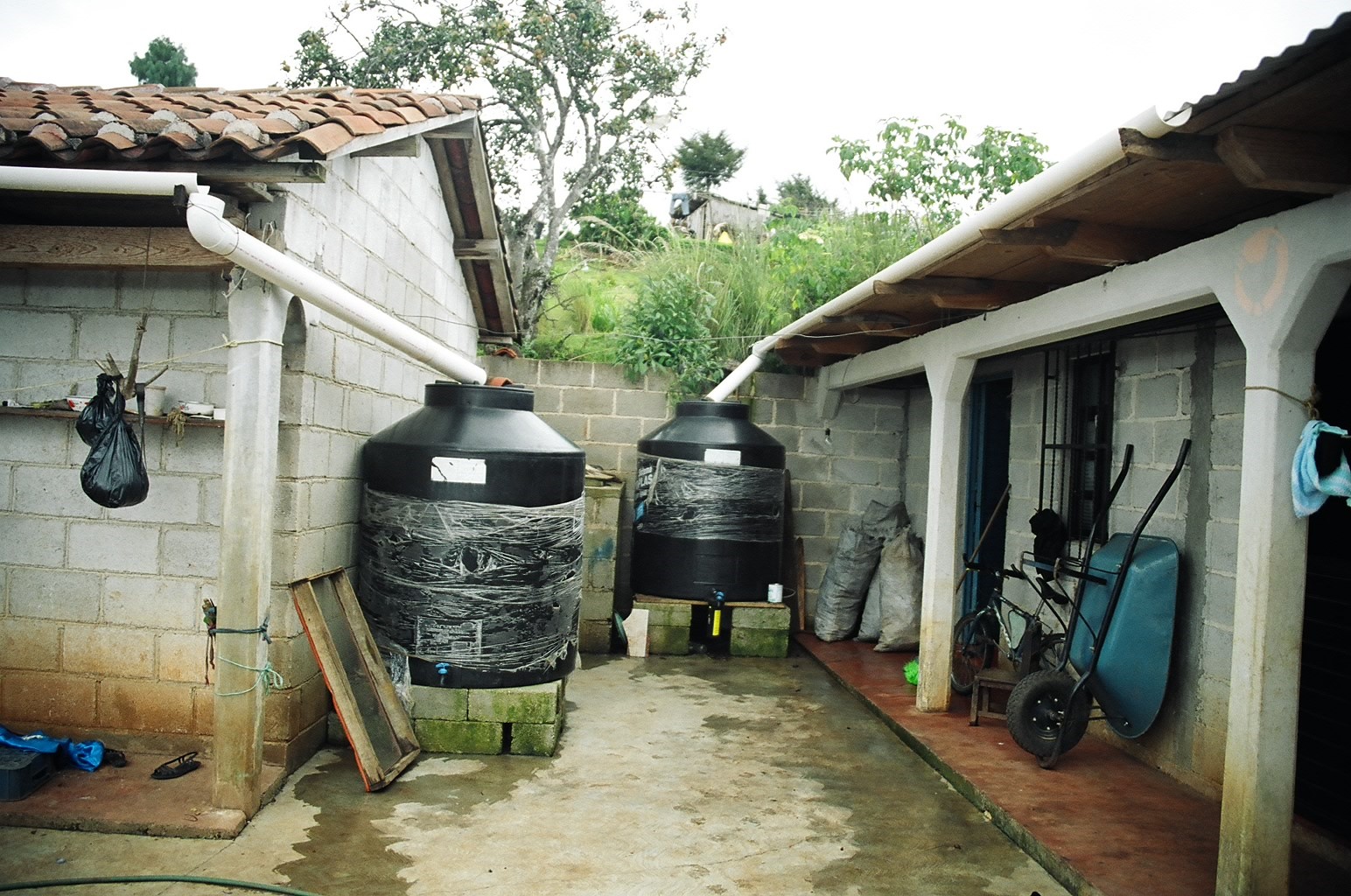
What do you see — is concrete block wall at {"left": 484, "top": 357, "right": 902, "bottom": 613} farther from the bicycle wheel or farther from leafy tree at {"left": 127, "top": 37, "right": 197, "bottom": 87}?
leafy tree at {"left": 127, "top": 37, "right": 197, "bottom": 87}

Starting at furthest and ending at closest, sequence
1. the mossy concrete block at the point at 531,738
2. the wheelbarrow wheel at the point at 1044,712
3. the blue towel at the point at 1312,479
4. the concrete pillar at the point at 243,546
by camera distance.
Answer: the mossy concrete block at the point at 531,738 → the wheelbarrow wheel at the point at 1044,712 → the concrete pillar at the point at 243,546 → the blue towel at the point at 1312,479

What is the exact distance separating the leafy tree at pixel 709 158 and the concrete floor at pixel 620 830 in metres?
23.9

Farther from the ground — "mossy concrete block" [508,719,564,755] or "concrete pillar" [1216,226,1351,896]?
"concrete pillar" [1216,226,1351,896]

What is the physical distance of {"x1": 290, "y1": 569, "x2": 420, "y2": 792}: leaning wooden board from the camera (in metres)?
4.63

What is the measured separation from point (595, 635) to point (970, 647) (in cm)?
313

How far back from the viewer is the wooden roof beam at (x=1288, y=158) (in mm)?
2711

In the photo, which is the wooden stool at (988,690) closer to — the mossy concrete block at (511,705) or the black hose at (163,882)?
the mossy concrete block at (511,705)

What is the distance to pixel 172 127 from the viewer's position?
3908mm

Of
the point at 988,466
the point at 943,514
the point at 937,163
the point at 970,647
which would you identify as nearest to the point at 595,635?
the point at 970,647

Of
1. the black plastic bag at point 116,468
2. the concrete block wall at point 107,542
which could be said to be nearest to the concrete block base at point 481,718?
the concrete block wall at point 107,542

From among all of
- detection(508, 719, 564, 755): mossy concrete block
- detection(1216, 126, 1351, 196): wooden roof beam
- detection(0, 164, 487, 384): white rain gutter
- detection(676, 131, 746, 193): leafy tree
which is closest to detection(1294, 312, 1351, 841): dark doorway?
detection(1216, 126, 1351, 196): wooden roof beam

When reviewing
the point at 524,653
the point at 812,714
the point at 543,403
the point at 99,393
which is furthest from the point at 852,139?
the point at 99,393

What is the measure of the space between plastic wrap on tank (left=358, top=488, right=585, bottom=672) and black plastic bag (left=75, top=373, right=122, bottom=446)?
60.9 inches

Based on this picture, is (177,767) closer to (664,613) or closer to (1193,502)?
(664,613)
